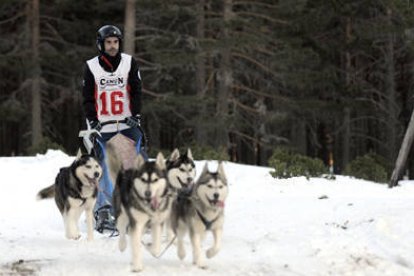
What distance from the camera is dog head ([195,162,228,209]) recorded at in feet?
20.6

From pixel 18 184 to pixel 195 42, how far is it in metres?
12.0

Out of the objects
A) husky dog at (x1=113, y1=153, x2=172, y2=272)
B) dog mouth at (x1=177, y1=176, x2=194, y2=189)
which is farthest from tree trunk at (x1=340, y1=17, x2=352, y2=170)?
husky dog at (x1=113, y1=153, x2=172, y2=272)

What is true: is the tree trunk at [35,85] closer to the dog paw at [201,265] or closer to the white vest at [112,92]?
the white vest at [112,92]

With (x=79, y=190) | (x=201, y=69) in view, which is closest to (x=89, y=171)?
(x=79, y=190)

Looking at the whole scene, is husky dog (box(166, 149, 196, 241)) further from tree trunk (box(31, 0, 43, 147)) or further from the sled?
tree trunk (box(31, 0, 43, 147))

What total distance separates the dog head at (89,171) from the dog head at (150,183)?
6.05ft

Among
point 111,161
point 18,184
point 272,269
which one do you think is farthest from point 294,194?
point 18,184

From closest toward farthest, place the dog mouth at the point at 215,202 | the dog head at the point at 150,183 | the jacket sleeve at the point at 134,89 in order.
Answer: the dog head at the point at 150,183
the dog mouth at the point at 215,202
the jacket sleeve at the point at 134,89

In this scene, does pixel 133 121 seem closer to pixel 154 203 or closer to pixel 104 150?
pixel 104 150

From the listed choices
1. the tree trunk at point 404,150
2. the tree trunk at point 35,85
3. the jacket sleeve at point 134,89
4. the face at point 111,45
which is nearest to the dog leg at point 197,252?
the jacket sleeve at point 134,89

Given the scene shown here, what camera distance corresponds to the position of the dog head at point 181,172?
24.3 feet

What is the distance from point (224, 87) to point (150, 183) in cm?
1746

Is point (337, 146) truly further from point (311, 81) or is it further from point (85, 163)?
point (85, 163)

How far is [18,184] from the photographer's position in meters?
13.4
